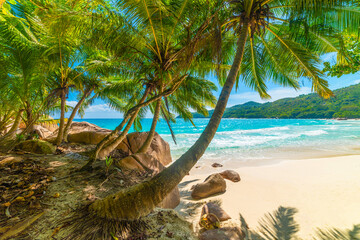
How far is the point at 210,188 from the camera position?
4.79 metres

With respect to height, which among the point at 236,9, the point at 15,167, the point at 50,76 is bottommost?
the point at 15,167

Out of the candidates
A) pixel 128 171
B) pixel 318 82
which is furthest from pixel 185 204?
pixel 318 82

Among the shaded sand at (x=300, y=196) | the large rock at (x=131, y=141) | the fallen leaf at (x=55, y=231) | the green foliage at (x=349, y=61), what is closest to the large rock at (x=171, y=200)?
the shaded sand at (x=300, y=196)

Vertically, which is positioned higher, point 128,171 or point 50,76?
point 50,76

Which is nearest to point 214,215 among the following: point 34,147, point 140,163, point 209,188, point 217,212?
point 217,212

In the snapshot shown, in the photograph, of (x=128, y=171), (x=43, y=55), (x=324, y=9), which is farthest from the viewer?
(x=43, y=55)

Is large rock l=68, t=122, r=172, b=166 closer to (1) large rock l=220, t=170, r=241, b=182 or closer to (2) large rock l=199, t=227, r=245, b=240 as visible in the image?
(1) large rock l=220, t=170, r=241, b=182

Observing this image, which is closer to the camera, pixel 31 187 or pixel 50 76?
pixel 31 187

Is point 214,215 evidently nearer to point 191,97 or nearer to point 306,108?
point 191,97

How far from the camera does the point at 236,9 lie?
3.44m

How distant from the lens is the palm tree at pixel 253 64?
6.61ft

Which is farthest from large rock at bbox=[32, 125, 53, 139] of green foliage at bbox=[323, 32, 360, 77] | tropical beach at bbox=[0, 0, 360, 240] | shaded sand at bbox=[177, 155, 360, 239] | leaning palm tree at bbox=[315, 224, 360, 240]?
green foliage at bbox=[323, 32, 360, 77]

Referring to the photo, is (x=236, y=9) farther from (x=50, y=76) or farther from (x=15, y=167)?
(x=50, y=76)

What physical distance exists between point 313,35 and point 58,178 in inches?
258
